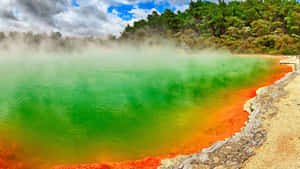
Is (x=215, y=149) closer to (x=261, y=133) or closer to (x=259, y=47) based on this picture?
(x=261, y=133)

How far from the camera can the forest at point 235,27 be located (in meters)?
30.8

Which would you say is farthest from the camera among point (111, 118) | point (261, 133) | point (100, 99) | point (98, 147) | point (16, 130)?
point (100, 99)

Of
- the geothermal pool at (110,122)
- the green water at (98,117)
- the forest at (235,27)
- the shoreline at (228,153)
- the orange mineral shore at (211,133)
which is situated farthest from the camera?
the forest at (235,27)

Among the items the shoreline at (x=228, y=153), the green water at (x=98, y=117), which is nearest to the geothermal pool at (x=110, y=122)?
the green water at (x=98, y=117)

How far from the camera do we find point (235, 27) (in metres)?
36.1

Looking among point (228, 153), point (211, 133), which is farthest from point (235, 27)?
point (228, 153)

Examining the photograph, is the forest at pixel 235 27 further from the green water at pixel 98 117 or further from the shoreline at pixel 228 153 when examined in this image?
the shoreline at pixel 228 153

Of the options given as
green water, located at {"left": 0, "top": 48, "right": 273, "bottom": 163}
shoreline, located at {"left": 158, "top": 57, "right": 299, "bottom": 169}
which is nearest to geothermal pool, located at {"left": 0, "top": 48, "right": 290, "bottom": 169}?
green water, located at {"left": 0, "top": 48, "right": 273, "bottom": 163}

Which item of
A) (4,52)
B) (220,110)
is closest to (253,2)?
(220,110)

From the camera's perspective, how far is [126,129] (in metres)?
5.20

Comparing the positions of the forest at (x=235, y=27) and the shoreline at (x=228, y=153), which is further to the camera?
the forest at (x=235, y=27)

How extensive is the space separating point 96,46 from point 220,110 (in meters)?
48.4

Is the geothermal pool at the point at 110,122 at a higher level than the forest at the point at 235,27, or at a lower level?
lower

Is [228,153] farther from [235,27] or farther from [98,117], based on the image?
[235,27]
